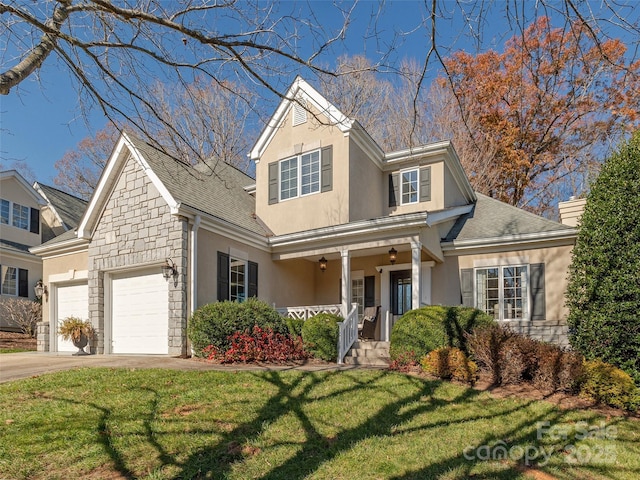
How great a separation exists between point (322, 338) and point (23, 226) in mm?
17180

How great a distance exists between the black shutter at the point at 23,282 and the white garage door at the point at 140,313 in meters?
10.2

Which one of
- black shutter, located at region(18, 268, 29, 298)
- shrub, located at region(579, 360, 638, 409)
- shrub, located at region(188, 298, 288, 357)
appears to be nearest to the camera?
shrub, located at region(579, 360, 638, 409)

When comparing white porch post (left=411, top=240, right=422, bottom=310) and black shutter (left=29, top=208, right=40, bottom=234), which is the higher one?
black shutter (left=29, top=208, right=40, bottom=234)

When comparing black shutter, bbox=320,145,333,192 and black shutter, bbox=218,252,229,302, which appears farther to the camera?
black shutter, bbox=320,145,333,192

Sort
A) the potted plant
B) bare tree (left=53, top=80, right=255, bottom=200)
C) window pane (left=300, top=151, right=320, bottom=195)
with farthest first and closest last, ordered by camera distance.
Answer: bare tree (left=53, top=80, right=255, bottom=200)
window pane (left=300, top=151, right=320, bottom=195)
the potted plant

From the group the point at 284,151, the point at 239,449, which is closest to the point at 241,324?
the point at 239,449

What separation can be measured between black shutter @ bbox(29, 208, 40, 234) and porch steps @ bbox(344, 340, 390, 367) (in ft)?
57.5

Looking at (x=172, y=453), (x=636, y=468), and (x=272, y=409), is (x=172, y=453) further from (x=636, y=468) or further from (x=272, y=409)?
(x=636, y=468)

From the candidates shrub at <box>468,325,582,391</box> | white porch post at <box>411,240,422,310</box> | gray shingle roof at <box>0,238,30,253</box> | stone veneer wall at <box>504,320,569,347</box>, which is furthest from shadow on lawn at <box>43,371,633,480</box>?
gray shingle roof at <box>0,238,30,253</box>

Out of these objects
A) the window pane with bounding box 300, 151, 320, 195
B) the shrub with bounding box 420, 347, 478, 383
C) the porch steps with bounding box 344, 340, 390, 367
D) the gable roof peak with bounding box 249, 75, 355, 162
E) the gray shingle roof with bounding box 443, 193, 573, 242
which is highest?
the gable roof peak with bounding box 249, 75, 355, 162

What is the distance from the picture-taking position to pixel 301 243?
1190 centimetres

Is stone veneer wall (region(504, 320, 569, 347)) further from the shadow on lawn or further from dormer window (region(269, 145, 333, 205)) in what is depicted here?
dormer window (region(269, 145, 333, 205))

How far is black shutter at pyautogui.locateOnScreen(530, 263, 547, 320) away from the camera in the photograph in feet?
36.6

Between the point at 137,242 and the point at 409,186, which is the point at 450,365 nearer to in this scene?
the point at 409,186
